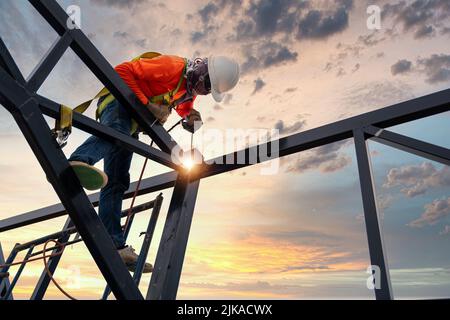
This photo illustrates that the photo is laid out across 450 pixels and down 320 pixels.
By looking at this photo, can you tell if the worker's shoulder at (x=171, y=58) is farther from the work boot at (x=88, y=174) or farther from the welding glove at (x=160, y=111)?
the work boot at (x=88, y=174)

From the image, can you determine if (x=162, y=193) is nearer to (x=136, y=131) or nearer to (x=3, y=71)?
(x=136, y=131)

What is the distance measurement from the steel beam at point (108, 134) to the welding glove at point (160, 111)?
10.9 inches

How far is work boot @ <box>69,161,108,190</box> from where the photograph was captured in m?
2.63

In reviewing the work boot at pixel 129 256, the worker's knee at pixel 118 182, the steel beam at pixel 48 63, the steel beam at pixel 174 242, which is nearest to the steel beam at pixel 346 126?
the steel beam at pixel 174 242

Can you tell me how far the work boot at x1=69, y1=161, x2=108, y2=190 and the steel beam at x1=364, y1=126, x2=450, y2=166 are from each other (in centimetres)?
186

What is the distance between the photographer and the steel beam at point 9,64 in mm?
2480

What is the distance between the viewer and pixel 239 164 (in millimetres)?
3535

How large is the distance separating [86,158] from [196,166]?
116cm

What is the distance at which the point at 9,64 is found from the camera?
8.18ft

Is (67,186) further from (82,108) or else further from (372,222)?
(372,222)

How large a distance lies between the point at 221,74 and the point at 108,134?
4.24ft

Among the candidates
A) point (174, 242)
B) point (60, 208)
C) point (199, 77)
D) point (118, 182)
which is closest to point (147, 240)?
point (174, 242)
